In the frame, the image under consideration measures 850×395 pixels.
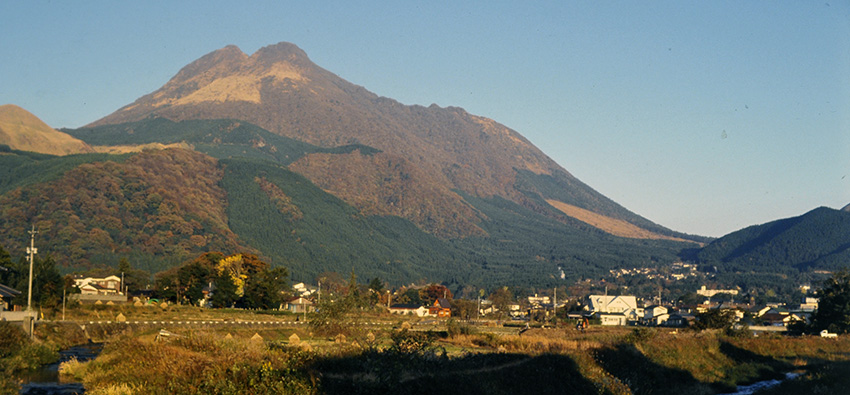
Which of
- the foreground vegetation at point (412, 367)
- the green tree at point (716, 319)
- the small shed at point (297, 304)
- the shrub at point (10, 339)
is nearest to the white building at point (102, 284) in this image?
the small shed at point (297, 304)

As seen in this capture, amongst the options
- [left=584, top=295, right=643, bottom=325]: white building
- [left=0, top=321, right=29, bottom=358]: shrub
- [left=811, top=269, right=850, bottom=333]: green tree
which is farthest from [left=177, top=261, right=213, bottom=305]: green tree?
[left=811, top=269, right=850, bottom=333]: green tree

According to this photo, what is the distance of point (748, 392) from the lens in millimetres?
51188

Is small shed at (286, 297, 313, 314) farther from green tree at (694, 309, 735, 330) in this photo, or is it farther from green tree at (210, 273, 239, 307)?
green tree at (694, 309, 735, 330)

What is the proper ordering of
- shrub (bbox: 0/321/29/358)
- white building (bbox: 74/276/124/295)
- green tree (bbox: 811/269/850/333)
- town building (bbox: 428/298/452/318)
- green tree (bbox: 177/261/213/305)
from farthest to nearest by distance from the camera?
town building (bbox: 428/298/452/318) → white building (bbox: 74/276/124/295) → green tree (bbox: 177/261/213/305) → green tree (bbox: 811/269/850/333) → shrub (bbox: 0/321/29/358)

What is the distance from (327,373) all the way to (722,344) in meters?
48.8

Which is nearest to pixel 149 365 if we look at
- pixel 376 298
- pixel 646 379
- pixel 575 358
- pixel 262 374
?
pixel 262 374

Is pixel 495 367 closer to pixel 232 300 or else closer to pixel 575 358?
pixel 575 358

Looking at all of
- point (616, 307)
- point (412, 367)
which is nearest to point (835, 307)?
point (616, 307)

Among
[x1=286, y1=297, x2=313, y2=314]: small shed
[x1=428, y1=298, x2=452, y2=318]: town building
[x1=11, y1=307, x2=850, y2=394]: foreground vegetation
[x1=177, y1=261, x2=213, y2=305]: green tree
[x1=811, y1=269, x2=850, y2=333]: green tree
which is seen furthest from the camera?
[x1=428, y1=298, x2=452, y2=318]: town building

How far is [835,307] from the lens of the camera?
99.3m

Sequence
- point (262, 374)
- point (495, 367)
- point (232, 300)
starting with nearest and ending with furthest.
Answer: point (262, 374)
point (495, 367)
point (232, 300)

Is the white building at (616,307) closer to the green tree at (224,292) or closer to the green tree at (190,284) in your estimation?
the green tree at (224,292)

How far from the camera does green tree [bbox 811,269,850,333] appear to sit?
323ft

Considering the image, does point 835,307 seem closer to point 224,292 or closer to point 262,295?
point 262,295
